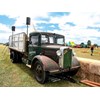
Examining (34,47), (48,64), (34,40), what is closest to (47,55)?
(48,64)

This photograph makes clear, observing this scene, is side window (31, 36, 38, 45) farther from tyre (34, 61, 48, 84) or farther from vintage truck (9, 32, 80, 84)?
tyre (34, 61, 48, 84)

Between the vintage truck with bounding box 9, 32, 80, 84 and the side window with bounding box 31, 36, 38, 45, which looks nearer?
the vintage truck with bounding box 9, 32, 80, 84

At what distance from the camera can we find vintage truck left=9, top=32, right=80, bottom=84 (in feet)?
23.6

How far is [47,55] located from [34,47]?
974mm

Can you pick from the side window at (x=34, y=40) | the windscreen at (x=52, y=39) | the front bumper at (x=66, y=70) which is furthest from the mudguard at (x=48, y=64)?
the side window at (x=34, y=40)

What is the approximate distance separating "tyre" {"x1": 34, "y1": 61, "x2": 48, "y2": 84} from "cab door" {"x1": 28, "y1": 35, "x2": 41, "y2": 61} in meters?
0.76

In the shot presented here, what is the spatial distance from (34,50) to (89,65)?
102 inches

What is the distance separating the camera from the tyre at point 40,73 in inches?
279

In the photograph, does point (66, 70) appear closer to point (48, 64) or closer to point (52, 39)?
point (48, 64)

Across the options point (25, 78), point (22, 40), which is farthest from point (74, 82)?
point (22, 40)

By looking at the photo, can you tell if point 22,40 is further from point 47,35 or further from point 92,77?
point 92,77

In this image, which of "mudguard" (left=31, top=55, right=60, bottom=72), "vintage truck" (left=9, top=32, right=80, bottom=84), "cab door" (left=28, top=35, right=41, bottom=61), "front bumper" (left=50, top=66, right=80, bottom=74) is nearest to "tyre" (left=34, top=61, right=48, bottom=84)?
"vintage truck" (left=9, top=32, right=80, bottom=84)

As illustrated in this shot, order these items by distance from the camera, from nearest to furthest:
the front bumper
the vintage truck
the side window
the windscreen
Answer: the front bumper → the vintage truck → the windscreen → the side window

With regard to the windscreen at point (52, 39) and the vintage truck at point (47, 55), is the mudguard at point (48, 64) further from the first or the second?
the windscreen at point (52, 39)
